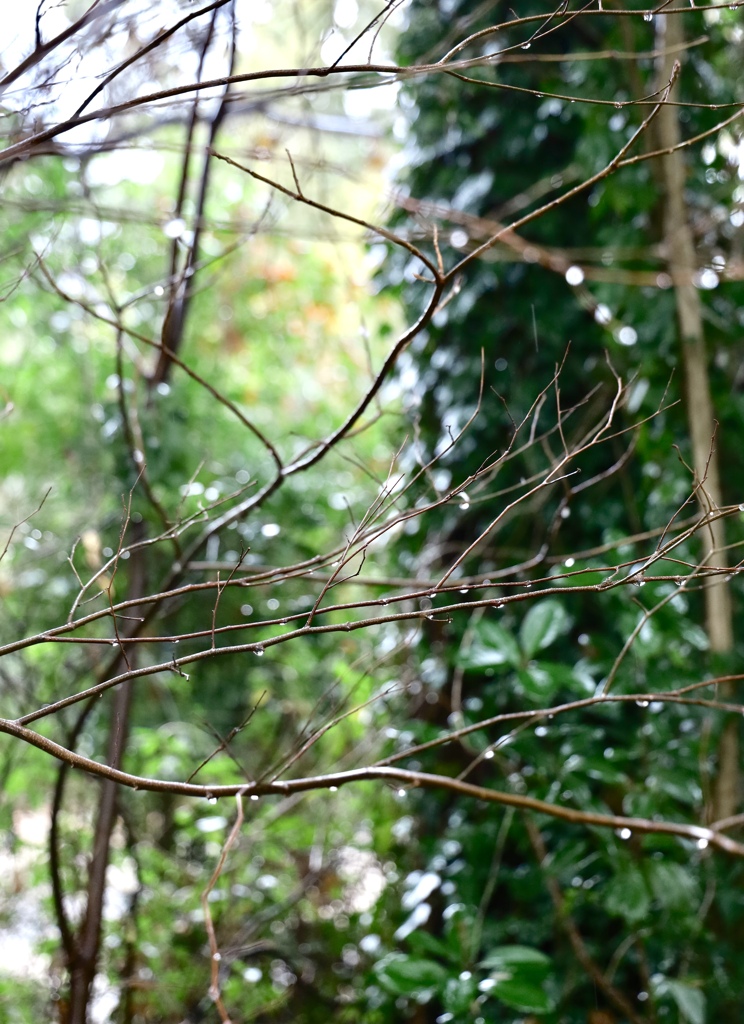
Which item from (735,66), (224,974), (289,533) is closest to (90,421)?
(289,533)

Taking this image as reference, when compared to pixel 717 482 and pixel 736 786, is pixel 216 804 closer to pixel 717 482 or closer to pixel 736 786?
pixel 736 786

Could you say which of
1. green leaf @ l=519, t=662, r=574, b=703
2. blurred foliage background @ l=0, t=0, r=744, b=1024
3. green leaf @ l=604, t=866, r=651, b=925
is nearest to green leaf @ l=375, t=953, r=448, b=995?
blurred foliage background @ l=0, t=0, r=744, b=1024

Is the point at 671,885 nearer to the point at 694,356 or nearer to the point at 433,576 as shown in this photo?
the point at 433,576

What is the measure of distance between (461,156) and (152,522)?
103 centimetres

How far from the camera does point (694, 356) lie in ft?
5.06

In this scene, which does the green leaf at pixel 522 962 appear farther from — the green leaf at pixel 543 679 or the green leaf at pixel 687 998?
the green leaf at pixel 543 679

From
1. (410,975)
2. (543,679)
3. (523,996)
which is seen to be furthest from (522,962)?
(543,679)

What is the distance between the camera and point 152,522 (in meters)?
1.64

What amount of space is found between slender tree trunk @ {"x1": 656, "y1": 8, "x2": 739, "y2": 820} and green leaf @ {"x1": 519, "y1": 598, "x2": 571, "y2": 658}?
28 cm

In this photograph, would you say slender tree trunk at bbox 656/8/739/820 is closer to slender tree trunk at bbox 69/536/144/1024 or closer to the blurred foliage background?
the blurred foliage background

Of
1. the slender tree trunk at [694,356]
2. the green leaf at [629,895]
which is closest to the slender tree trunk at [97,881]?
the green leaf at [629,895]

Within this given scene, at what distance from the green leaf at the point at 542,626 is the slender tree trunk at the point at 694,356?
0.28 metres

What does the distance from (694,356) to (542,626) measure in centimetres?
55

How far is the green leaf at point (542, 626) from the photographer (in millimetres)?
1382
